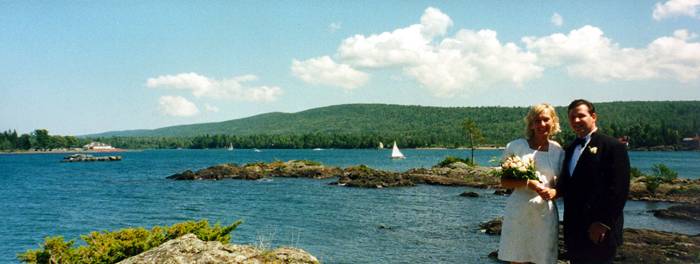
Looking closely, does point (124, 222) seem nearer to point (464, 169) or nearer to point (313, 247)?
point (313, 247)

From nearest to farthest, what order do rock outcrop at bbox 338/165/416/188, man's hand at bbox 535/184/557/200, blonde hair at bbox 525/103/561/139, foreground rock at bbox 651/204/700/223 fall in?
man's hand at bbox 535/184/557/200
blonde hair at bbox 525/103/561/139
foreground rock at bbox 651/204/700/223
rock outcrop at bbox 338/165/416/188

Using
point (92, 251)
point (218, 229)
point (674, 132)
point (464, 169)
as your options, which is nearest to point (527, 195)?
point (218, 229)

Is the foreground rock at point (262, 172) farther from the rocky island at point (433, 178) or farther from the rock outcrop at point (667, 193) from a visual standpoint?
the rock outcrop at point (667, 193)

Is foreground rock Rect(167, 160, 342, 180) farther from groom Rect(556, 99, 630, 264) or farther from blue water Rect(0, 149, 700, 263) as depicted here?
groom Rect(556, 99, 630, 264)

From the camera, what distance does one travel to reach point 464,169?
6894 cm

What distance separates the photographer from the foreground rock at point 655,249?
1641 cm

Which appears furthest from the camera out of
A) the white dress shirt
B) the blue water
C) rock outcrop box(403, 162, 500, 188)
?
rock outcrop box(403, 162, 500, 188)

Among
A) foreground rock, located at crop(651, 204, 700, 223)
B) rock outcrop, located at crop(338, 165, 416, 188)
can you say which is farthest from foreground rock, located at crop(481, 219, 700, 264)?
rock outcrop, located at crop(338, 165, 416, 188)

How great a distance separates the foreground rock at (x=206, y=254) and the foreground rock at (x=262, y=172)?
62.2m

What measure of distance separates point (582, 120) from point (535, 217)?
49.5 inches

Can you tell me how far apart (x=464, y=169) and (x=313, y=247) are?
161 ft

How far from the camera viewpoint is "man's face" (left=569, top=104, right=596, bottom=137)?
5.86 m

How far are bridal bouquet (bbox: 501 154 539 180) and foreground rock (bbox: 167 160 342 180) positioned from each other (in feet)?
209

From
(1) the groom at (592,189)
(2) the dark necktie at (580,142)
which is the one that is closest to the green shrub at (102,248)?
(1) the groom at (592,189)
